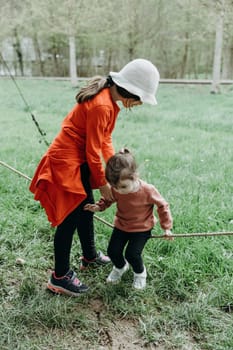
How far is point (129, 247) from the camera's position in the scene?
2.30 metres

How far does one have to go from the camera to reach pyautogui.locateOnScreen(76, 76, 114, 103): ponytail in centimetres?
195

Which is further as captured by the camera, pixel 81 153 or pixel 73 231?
pixel 73 231

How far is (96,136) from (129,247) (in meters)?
0.73

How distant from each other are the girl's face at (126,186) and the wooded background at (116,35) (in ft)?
23.2

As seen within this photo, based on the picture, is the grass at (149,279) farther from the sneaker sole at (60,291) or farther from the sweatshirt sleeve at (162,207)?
the sweatshirt sleeve at (162,207)

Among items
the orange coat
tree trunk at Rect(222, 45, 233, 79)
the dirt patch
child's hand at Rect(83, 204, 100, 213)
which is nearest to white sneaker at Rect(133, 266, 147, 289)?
the dirt patch

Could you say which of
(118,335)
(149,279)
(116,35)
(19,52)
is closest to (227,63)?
(116,35)

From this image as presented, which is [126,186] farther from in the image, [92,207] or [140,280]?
[140,280]

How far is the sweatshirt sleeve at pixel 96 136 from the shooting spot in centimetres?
192

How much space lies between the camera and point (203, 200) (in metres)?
3.39

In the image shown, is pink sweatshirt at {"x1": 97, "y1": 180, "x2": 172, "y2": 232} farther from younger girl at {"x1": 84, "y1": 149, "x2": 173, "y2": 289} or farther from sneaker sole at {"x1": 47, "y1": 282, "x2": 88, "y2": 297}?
sneaker sole at {"x1": 47, "y1": 282, "x2": 88, "y2": 297}

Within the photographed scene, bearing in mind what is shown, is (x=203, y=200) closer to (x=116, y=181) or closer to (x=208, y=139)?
(x=116, y=181)

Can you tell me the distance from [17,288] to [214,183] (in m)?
2.16

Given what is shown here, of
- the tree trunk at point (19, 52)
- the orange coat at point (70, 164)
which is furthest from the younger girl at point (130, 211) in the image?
the tree trunk at point (19, 52)
